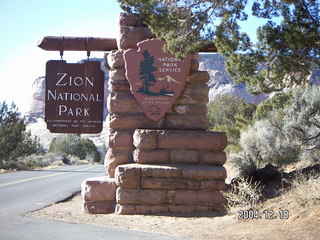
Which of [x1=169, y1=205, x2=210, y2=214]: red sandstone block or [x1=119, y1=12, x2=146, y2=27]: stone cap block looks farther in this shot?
[x1=119, y1=12, x2=146, y2=27]: stone cap block

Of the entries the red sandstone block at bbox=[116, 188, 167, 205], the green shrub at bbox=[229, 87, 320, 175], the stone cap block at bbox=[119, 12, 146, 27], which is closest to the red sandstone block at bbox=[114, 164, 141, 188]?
the red sandstone block at bbox=[116, 188, 167, 205]

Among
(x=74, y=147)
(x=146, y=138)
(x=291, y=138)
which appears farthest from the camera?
(x=74, y=147)

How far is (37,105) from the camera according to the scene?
14050 centimetres

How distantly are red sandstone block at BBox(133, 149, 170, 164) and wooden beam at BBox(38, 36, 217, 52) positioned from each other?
2.60 meters

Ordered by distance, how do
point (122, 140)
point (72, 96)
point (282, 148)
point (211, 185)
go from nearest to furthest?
point (211, 185)
point (122, 140)
point (72, 96)
point (282, 148)

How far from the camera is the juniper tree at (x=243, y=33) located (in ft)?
25.3

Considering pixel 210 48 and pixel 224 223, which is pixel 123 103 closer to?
pixel 210 48

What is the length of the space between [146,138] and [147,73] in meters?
1.49

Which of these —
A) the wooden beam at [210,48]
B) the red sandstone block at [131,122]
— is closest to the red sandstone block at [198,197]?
the red sandstone block at [131,122]

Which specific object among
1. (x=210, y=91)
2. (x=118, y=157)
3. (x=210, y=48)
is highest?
(x=210, y=91)

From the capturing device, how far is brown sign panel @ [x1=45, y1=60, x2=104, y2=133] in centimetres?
962

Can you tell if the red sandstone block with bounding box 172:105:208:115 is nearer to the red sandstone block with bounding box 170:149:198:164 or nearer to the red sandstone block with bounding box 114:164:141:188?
the red sandstone block with bounding box 170:149:198:164
